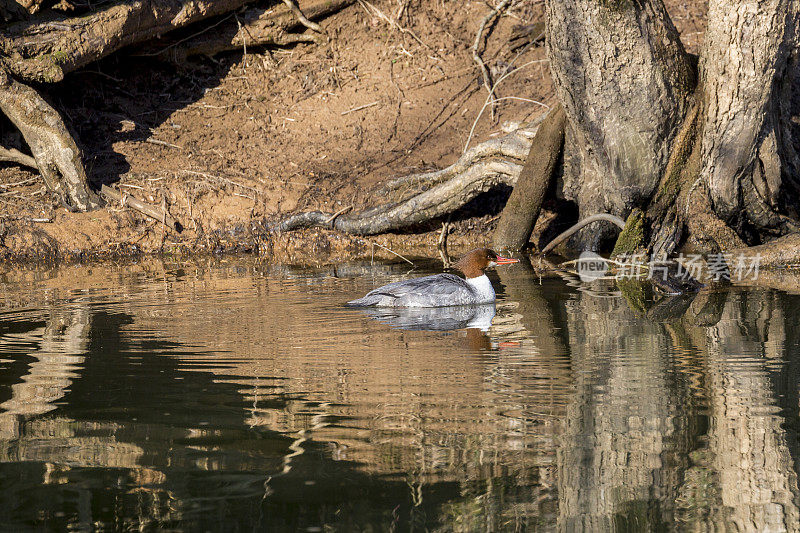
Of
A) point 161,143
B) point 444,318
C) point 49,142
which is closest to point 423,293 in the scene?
point 444,318

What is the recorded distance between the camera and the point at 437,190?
12.2 metres

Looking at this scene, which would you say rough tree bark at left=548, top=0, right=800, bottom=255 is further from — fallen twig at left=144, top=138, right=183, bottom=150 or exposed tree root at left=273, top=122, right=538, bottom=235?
fallen twig at left=144, top=138, right=183, bottom=150

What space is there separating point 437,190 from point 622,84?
3.58 m

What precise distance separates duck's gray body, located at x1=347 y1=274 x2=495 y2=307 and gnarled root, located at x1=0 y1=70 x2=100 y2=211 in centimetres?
641

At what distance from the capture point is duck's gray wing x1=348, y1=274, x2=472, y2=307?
331 inches

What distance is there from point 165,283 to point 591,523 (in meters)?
7.40

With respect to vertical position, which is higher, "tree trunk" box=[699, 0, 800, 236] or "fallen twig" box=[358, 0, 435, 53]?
"fallen twig" box=[358, 0, 435, 53]

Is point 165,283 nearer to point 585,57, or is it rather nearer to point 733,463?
point 585,57

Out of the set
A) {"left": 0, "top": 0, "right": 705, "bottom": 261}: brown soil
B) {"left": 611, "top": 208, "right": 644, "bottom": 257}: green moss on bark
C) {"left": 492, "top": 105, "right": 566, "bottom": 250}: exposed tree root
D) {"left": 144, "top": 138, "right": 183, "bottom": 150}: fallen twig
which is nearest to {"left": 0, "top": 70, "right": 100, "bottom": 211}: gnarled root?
{"left": 0, "top": 0, "right": 705, "bottom": 261}: brown soil

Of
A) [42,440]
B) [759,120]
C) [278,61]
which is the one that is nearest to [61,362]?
[42,440]

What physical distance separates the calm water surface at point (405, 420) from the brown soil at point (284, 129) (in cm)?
519

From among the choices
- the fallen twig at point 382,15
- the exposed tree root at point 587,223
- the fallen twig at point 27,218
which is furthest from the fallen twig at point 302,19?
the exposed tree root at point 587,223

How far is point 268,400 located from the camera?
521cm

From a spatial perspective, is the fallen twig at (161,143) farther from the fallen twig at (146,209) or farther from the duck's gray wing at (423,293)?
the duck's gray wing at (423,293)
